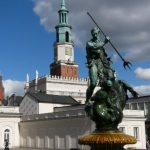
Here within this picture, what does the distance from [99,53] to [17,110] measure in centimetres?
4662

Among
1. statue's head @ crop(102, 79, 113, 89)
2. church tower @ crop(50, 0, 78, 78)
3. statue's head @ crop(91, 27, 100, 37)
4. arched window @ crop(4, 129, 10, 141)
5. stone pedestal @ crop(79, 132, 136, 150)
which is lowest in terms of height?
arched window @ crop(4, 129, 10, 141)

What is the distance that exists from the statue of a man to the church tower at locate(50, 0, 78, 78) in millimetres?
65498

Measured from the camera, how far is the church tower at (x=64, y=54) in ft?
266

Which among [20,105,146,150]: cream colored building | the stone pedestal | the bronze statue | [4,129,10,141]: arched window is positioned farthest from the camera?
[4,129,10,141]: arched window

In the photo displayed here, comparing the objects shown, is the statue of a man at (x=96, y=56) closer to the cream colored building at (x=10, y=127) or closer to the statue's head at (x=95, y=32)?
the statue's head at (x=95, y=32)

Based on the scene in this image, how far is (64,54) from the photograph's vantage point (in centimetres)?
8231

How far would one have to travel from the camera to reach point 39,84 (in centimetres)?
7556

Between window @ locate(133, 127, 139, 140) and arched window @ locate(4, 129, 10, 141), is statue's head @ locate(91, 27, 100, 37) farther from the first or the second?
arched window @ locate(4, 129, 10, 141)

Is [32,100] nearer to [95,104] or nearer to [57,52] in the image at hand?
[57,52]

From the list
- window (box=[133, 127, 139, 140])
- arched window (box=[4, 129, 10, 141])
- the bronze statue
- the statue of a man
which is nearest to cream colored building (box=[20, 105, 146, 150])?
window (box=[133, 127, 139, 140])

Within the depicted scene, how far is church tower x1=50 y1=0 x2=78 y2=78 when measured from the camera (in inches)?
3188

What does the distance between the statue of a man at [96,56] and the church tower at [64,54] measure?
6550cm

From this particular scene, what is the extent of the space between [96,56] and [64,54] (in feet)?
224

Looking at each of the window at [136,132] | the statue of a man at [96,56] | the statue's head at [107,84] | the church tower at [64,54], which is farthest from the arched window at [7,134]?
the statue's head at [107,84]
